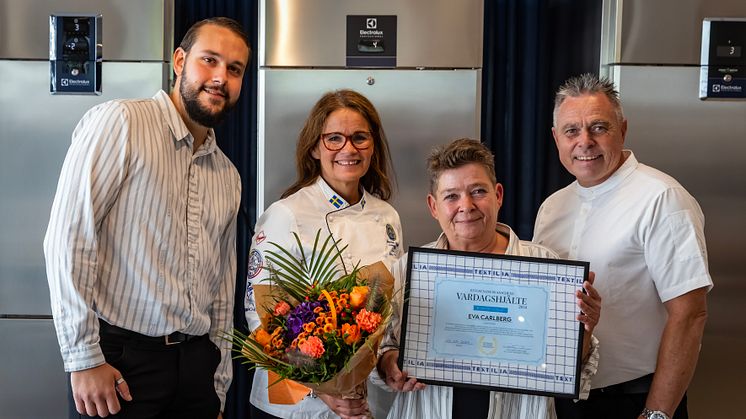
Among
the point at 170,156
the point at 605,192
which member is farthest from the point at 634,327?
the point at 170,156

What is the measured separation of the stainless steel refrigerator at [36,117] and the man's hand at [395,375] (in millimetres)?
1597

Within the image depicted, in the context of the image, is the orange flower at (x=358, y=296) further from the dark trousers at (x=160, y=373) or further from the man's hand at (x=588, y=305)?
the dark trousers at (x=160, y=373)

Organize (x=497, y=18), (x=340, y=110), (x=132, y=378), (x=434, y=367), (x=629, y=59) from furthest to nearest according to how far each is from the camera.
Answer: (x=497, y=18) < (x=629, y=59) < (x=340, y=110) < (x=132, y=378) < (x=434, y=367)

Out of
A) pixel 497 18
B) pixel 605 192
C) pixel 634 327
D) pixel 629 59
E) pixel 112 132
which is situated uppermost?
pixel 497 18

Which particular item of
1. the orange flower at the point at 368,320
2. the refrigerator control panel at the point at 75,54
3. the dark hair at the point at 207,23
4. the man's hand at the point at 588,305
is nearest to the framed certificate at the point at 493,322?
the man's hand at the point at 588,305

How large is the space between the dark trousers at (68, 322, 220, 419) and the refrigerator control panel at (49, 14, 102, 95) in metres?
1.32

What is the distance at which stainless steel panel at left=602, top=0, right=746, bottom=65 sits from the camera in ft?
9.96

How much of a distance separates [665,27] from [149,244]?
6.88 feet

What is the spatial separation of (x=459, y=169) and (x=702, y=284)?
2.32 ft

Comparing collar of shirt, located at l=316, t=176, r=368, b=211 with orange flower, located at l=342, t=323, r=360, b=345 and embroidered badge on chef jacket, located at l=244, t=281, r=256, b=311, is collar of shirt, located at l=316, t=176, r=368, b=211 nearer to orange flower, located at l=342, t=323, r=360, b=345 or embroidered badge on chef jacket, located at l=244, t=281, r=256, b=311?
embroidered badge on chef jacket, located at l=244, t=281, r=256, b=311

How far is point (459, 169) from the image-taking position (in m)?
2.13

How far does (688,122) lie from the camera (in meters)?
3.10

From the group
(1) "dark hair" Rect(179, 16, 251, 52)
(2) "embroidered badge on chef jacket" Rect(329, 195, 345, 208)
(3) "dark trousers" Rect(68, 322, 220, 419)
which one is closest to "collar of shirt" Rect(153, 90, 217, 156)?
(1) "dark hair" Rect(179, 16, 251, 52)

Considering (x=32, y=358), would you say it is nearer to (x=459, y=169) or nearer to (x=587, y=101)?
(x=459, y=169)
